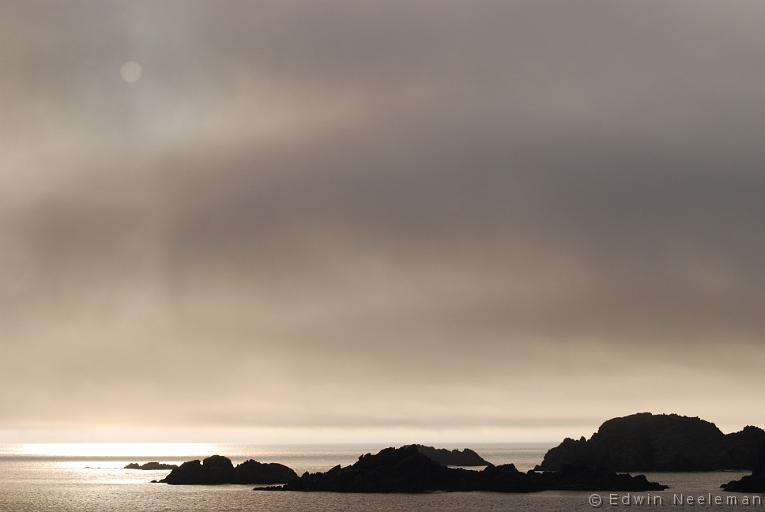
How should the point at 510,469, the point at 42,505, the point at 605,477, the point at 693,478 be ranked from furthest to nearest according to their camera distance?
the point at 693,478
the point at 510,469
the point at 605,477
the point at 42,505

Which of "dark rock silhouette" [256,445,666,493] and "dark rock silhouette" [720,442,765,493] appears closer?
"dark rock silhouette" [720,442,765,493]

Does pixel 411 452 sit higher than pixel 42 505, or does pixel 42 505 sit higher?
pixel 411 452

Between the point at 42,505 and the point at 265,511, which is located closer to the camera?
the point at 265,511

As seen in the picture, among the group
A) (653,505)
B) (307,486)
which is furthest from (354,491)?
(653,505)

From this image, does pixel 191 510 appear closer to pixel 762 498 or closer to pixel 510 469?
pixel 510 469

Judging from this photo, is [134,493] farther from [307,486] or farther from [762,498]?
[762,498]

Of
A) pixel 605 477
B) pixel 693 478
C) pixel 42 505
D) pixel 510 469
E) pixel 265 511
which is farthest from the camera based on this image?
pixel 693 478

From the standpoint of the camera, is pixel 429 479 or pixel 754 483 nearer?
pixel 754 483

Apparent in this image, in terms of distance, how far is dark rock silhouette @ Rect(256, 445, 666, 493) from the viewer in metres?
164

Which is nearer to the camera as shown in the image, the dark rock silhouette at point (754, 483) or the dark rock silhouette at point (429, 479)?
the dark rock silhouette at point (754, 483)

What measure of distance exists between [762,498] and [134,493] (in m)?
124

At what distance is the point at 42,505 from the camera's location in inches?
5969

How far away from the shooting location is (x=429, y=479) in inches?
6580

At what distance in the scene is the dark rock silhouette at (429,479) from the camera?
538 ft
